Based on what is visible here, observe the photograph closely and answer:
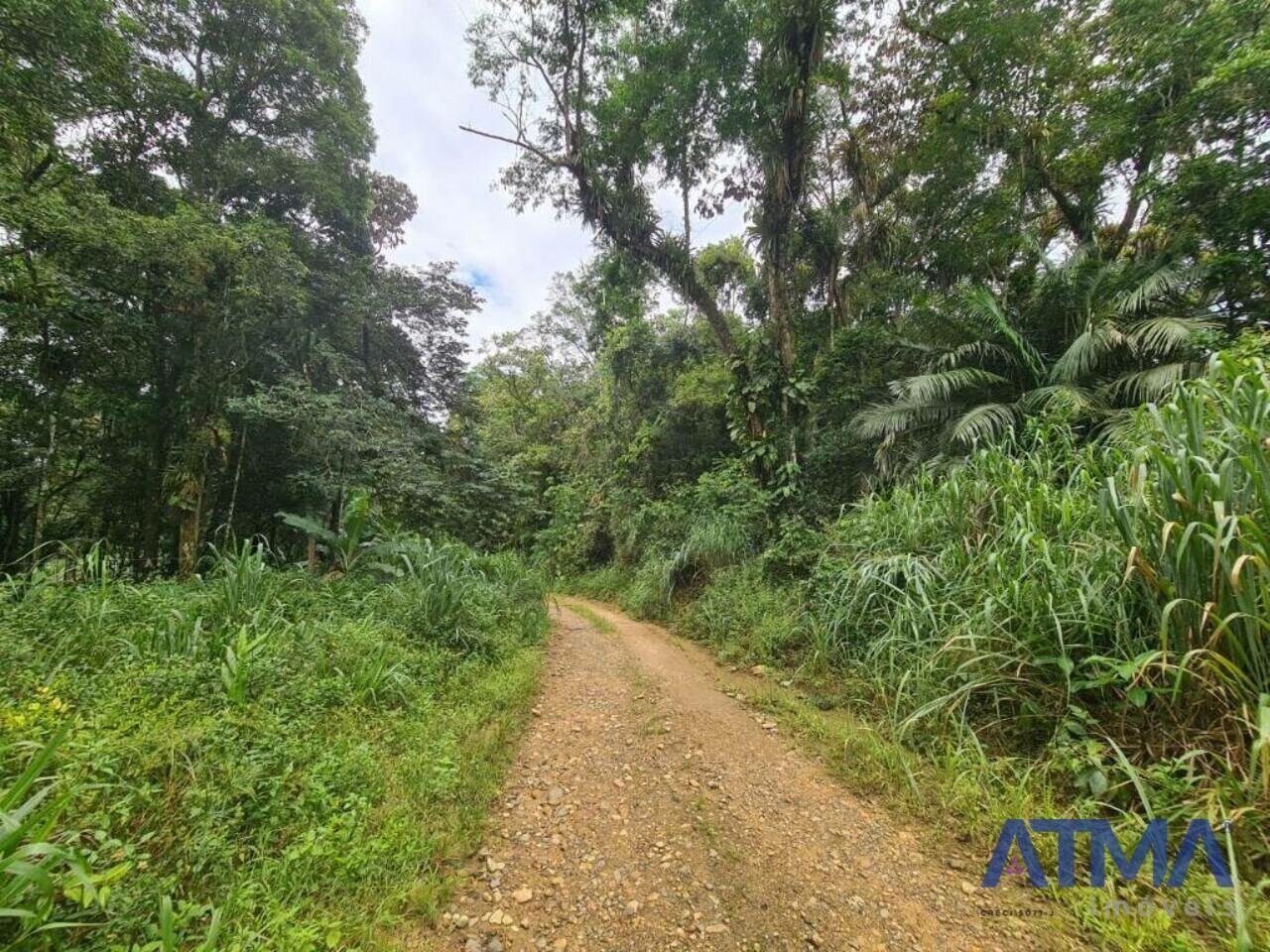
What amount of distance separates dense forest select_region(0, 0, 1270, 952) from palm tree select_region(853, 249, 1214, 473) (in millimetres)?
61

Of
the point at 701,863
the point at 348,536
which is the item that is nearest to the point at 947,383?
the point at 701,863

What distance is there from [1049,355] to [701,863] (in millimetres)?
7536

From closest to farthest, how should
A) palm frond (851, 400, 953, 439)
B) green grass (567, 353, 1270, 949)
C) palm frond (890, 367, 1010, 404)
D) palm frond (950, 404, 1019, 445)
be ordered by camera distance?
1. green grass (567, 353, 1270, 949)
2. palm frond (950, 404, 1019, 445)
3. palm frond (890, 367, 1010, 404)
4. palm frond (851, 400, 953, 439)

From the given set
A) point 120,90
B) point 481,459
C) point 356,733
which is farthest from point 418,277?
point 356,733

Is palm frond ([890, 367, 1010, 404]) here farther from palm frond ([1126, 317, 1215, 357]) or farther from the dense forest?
palm frond ([1126, 317, 1215, 357])

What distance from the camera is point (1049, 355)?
20.1ft

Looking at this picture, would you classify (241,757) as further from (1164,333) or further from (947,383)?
(1164,333)

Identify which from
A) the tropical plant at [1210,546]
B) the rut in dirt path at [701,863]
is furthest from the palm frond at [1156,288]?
the rut in dirt path at [701,863]

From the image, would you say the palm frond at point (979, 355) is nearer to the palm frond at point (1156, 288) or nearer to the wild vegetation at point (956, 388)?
the wild vegetation at point (956, 388)

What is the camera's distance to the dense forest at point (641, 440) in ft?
6.66

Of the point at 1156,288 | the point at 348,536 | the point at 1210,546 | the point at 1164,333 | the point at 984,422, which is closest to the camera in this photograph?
the point at 1210,546

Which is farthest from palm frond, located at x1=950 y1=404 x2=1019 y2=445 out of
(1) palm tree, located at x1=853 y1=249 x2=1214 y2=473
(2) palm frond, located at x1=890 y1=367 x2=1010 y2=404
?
(2) palm frond, located at x1=890 y1=367 x2=1010 y2=404

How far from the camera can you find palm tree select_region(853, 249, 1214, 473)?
4.86 meters

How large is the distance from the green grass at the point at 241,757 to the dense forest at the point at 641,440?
0.02 metres
